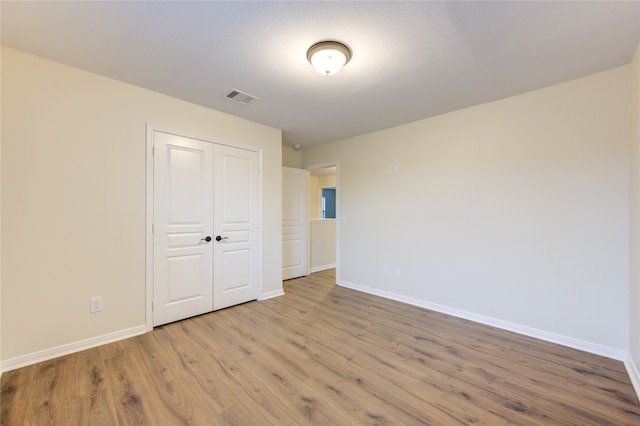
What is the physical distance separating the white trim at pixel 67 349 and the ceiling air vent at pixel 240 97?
8.57ft

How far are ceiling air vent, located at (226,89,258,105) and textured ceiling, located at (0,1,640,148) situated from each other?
99 mm

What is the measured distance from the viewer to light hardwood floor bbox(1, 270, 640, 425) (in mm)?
1619

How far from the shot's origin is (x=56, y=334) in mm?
2254

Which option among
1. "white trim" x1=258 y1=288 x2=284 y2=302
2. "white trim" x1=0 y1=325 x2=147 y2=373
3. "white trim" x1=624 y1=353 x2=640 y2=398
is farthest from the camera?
"white trim" x1=258 y1=288 x2=284 y2=302

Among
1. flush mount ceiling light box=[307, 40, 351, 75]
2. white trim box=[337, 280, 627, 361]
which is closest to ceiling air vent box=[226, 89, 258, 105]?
flush mount ceiling light box=[307, 40, 351, 75]

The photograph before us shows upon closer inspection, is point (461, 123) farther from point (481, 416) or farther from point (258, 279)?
point (258, 279)

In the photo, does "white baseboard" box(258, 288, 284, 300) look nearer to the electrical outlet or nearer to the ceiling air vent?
the electrical outlet

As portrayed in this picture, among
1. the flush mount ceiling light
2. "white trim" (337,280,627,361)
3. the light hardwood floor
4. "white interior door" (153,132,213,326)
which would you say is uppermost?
the flush mount ceiling light

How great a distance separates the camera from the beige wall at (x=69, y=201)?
2090 millimetres

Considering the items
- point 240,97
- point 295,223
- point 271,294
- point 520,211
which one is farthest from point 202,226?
point 520,211

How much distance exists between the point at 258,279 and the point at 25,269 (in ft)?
7.48

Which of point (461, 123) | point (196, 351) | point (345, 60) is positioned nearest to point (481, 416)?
point (196, 351)

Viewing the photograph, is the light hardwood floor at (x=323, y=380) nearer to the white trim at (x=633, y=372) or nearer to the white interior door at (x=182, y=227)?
the white trim at (x=633, y=372)

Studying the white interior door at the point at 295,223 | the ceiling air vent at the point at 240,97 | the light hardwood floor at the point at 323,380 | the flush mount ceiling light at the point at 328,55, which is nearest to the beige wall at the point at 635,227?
the light hardwood floor at the point at 323,380
